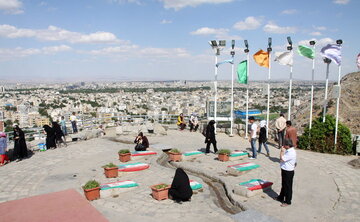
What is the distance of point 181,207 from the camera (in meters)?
7.34

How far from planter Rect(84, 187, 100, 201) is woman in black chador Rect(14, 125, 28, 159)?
259 inches

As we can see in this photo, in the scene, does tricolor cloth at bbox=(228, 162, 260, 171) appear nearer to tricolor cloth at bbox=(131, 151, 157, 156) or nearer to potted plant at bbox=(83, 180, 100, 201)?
tricolor cloth at bbox=(131, 151, 157, 156)

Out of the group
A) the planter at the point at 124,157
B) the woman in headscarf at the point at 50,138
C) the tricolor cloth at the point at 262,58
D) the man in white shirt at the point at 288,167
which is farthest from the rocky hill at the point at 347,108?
the woman in headscarf at the point at 50,138

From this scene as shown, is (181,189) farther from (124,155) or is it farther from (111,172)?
(124,155)

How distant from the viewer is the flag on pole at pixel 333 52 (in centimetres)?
1340

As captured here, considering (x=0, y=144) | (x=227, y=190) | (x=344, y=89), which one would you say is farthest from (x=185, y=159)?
(x=344, y=89)

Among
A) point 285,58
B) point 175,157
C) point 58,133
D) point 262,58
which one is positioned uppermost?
point 262,58

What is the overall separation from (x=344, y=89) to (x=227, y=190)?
20806 millimetres

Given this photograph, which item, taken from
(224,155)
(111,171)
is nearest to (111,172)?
(111,171)

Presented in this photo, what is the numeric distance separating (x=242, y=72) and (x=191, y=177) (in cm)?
951

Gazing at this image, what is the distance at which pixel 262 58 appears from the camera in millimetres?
16562

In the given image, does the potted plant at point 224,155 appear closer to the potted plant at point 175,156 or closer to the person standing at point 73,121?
the potted plant at point 175,156

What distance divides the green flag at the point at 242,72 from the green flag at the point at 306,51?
3.40 m

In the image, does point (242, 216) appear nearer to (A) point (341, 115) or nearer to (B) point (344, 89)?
(A) point (341, 115)
